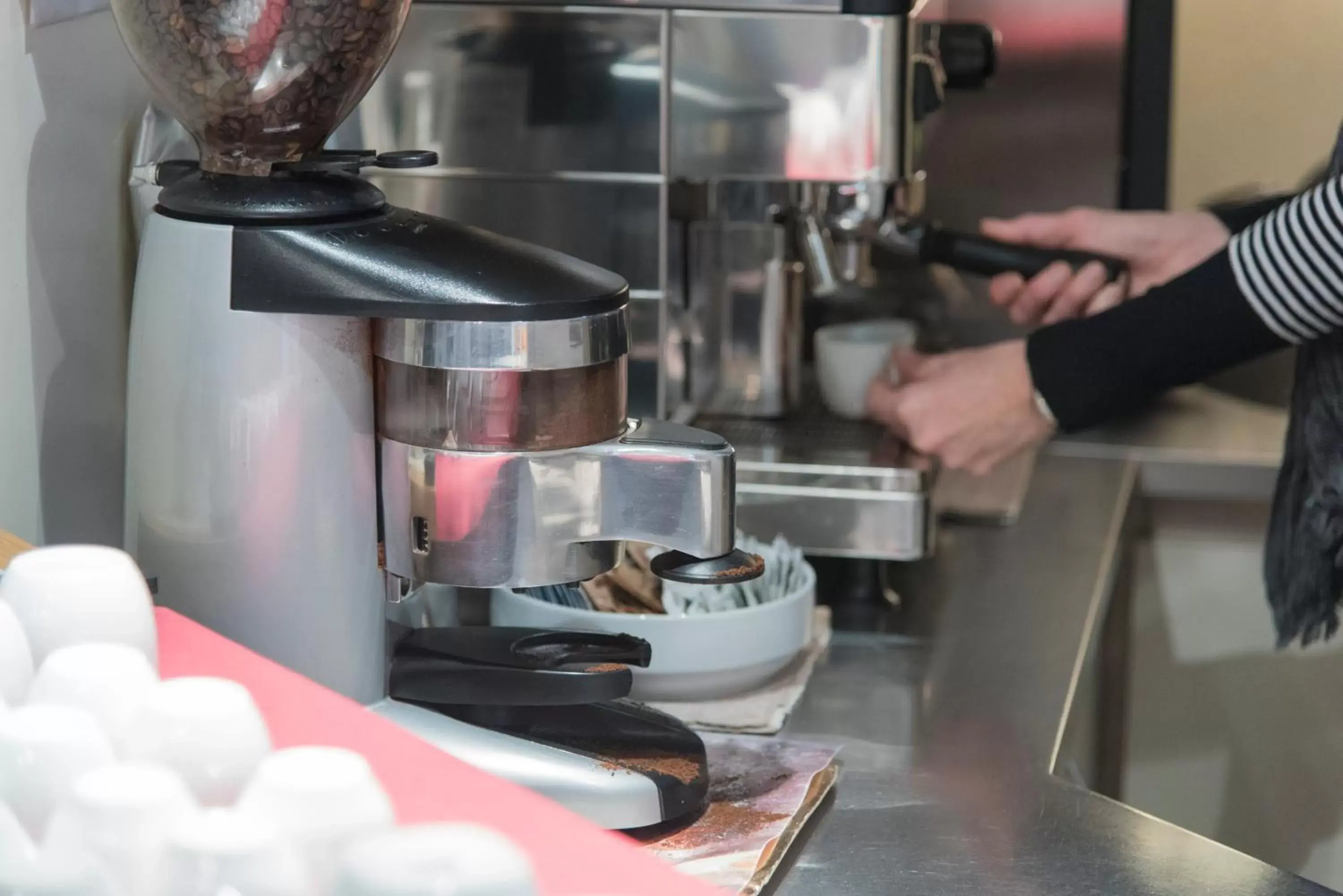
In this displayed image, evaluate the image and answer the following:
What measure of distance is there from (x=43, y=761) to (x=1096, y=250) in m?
1.04

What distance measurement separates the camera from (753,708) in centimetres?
89

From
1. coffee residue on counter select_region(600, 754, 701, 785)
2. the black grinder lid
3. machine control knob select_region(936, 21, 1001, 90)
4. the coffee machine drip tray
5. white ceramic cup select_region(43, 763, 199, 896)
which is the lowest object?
coffee residue on counter select_region(600, 754, 701, 785)

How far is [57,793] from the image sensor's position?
42 centimetres

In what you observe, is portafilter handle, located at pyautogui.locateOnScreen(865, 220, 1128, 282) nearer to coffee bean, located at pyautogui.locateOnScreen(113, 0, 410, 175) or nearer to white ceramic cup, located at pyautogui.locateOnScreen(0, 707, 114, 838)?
coffee bean, located at pyautogui.locateOnScreen(113, 0, 410, 175)

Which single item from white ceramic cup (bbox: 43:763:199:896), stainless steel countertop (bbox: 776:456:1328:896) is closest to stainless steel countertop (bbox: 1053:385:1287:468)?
stainless steel countertop (bbox: 776:456:1328:896)

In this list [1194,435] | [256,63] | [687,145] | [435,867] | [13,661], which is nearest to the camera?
[435,867]

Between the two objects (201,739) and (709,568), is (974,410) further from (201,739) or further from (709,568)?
(201,739)

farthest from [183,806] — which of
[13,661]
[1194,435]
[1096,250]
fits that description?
[1194,435]

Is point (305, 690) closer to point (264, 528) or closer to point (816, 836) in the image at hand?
point (264, 528)

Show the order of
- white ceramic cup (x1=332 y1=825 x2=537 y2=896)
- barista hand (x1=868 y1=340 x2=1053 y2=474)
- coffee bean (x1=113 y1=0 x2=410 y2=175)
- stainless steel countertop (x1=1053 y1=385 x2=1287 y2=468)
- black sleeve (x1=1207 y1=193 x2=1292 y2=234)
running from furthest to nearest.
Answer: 1. stainless steel countertop (x1=1053 y1=385 x2=1287 y2=468)
2. black sleeve (x1=1207 y1=193 x2=1292 y2=234)
3. barista hand (x1=868 y1=340 x2=1053 y2=474)
4. coffee bean (x1=113 y1=0 x2=410 y2=175)
5. white ceramic cup (x1=332 y1=825 x2=537 y2=896)

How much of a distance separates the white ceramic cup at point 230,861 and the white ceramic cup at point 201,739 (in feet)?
0.16

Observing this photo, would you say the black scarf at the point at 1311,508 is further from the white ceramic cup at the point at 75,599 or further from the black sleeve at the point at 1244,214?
the white ceramic cup at the point at 75,599

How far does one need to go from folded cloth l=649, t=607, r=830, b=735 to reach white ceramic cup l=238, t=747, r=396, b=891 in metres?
0.44

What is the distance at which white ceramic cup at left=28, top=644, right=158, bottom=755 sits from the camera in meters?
0.45
